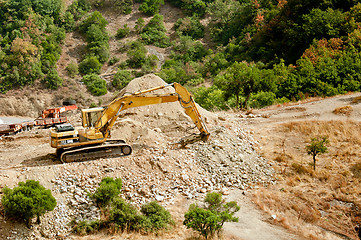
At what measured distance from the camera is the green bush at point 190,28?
51.8m

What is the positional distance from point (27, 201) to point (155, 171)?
17.3 feet

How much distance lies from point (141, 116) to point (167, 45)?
31.9 m

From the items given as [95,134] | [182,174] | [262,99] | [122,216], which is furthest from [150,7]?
[122,216]

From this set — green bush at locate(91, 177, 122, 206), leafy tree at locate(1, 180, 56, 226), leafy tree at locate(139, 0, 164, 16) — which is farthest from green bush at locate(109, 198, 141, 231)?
leafy tree at locate(139, 0, 164, 16)

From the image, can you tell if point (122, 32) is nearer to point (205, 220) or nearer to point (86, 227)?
point (86, 227)

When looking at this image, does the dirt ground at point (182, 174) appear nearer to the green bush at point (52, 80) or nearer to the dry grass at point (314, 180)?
the dry grass at point (314, 180)

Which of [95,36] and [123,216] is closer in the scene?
[123,216]

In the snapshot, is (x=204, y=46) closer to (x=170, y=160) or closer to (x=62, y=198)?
(x=170, y=160)

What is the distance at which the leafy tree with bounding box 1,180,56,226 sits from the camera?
11.7 metres

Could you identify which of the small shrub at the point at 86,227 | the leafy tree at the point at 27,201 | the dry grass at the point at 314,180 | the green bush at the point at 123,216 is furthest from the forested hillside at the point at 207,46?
the leafy tree at the point at 27,201

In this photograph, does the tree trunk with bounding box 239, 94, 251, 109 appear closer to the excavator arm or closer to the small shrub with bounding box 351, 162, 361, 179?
the excavator arm

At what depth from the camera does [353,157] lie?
17.1 meters

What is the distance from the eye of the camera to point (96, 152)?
51.4ft

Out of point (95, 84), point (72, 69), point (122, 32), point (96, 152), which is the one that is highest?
point (122, 32)
